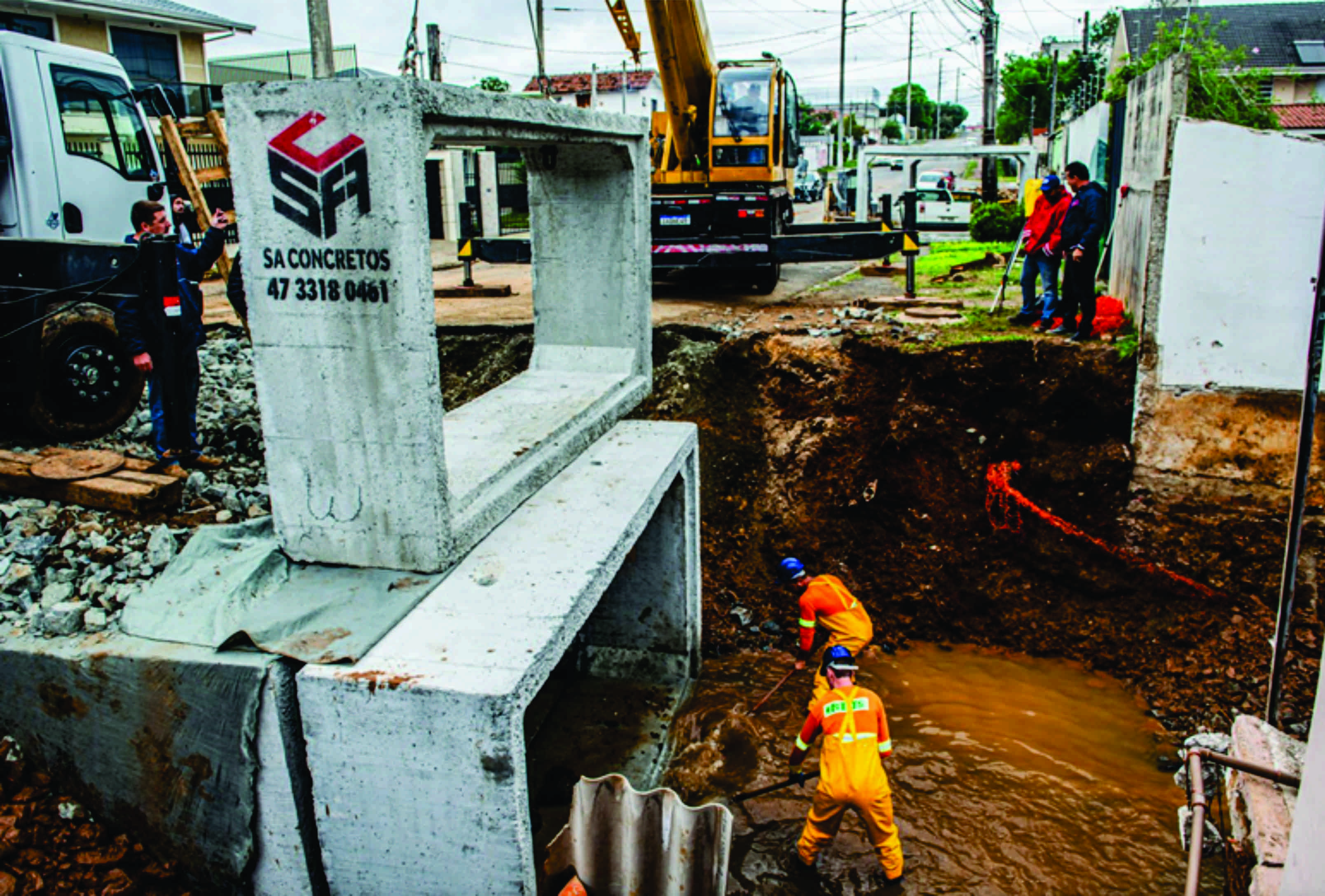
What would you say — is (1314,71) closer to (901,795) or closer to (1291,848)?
(901,795)

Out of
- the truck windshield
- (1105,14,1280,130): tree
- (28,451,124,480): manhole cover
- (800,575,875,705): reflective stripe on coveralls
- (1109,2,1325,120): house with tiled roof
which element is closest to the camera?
(28,451,124,480): manhole cover

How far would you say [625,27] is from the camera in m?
13.5

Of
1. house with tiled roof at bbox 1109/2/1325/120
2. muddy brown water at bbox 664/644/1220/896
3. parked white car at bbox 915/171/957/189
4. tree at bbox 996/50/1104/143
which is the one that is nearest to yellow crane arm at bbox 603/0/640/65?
muddy brown water at bbox 664/644/1220/896

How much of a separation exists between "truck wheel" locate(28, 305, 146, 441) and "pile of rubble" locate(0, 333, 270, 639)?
186 millimetres

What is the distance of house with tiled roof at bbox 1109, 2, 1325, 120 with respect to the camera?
3394 cm

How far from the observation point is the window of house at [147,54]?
22.7 metres

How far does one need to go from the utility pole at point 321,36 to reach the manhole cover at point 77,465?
20.0 ft

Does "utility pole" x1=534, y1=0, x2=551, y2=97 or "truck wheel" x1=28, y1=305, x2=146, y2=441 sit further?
"utility pole" x1=534, y1=0, x2=551, y2=97

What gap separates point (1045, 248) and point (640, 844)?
7502 millimetres

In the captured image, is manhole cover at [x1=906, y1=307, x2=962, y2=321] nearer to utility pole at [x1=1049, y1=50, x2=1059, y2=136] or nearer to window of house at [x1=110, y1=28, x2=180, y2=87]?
window of house at [x1=110, y1=28, x2=180, y2=87]

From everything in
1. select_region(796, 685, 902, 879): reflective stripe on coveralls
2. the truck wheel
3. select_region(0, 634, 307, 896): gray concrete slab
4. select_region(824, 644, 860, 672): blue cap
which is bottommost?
select_region(796, 685, 902, 879): reflective stripe on coveralls

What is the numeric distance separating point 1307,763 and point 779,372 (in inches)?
291

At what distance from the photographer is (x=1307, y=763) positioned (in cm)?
268

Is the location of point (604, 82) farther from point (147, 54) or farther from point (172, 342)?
→ point (172, 342)
